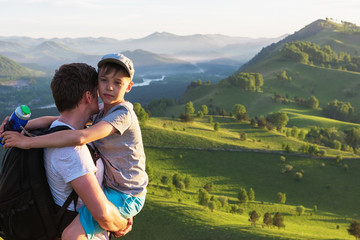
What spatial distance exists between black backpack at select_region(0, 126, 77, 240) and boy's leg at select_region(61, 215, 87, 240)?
0.17 metres

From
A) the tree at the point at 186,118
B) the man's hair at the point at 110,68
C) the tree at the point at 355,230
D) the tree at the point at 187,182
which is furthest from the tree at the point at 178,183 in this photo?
the man's hair at the point at 110,68

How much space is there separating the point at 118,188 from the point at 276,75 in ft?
667

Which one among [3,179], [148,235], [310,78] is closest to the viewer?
[3,179]

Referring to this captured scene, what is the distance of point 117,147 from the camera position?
222 inches

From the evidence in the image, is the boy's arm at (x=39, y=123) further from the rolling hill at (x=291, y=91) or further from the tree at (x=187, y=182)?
the rolling hill at (x=291, y=91)

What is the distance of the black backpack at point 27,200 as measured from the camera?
15.4 feet


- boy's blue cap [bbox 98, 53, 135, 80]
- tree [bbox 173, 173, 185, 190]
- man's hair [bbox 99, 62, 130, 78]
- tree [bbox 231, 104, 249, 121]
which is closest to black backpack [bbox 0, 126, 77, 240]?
man's hair [bbox 99, 62, 130, 78]

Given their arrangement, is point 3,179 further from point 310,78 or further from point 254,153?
point 310,78

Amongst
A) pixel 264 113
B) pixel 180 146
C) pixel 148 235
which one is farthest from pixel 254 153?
pixel 264 113

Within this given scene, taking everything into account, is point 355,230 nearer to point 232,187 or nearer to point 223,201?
point 223,201

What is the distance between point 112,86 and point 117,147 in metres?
1.22

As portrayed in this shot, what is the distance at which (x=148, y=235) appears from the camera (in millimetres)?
43062

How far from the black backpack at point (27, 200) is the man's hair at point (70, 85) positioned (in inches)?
18.8

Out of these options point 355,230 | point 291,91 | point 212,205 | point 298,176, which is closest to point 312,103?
point 291,91
